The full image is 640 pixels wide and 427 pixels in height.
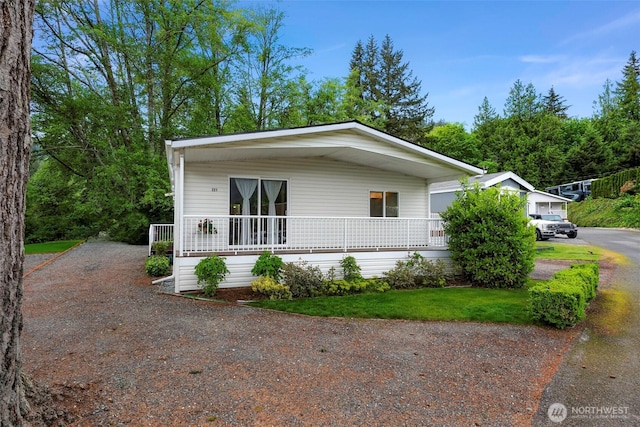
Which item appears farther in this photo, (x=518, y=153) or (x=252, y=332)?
(x=518, y=153)

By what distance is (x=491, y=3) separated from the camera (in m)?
13.5

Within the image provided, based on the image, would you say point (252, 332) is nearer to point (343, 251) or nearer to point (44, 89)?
point (343, 251)

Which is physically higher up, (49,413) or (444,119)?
(444,119)

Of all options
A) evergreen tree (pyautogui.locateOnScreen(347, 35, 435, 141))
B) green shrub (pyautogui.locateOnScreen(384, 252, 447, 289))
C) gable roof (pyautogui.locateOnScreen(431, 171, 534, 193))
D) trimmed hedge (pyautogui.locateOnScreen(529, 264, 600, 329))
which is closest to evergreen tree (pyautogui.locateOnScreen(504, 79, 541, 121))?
evergreen tree (pyautogui.locateOnScreen(347, 35, 435, 141))

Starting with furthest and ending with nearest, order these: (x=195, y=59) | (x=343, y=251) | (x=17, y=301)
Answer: (x=195, y=59) → (x=343, y=251) → (x=17, y=301)

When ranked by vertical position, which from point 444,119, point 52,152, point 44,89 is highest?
point 444,119

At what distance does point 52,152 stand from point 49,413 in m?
21.0

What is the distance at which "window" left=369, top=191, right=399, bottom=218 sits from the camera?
11023 millimetres

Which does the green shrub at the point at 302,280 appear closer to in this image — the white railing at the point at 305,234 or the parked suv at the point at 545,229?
the white railing at the point at 305,234

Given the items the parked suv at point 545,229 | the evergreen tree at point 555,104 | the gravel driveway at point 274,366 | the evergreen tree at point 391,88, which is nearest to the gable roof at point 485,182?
the parked suv at point 545,229


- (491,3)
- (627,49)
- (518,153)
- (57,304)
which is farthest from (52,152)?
(627,49)

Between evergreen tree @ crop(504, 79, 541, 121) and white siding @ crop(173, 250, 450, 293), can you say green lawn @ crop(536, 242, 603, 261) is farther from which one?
evergreen tree @ crop(504, 79, 541, 121)

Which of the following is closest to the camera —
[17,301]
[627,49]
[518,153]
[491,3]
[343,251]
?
[17,301]

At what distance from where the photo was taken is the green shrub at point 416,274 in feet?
27.9
